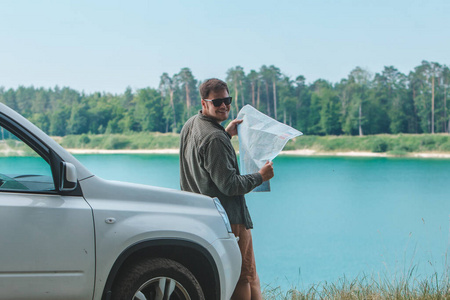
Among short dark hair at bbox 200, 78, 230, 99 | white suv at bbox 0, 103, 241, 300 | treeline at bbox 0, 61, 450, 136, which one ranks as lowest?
white suv at bbox 0, 103, 241, 300

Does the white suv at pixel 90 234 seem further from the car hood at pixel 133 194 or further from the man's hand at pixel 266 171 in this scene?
the man's hand at pixel 266 171

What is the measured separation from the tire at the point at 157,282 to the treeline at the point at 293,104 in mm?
69852

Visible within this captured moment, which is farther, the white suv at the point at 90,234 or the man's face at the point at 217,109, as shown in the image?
the man's face at the point at 217,109

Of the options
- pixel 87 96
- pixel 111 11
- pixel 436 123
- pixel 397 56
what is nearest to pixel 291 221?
pixel 436 123

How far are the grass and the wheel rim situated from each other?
167 centimetres

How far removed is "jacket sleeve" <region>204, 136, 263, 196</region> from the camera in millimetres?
2562

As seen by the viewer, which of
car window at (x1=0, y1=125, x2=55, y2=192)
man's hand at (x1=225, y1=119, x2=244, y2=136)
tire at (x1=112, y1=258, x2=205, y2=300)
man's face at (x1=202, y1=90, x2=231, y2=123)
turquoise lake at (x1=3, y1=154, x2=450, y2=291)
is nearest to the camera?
car window at (x1=0, y1=125, x2=55, y2=192)

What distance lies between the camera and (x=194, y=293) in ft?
7.70

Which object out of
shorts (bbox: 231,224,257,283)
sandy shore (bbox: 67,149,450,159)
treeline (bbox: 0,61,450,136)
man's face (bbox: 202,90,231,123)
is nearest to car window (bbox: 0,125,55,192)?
man's face (bbox: 202,90,231,123)

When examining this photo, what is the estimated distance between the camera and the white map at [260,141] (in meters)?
2.84

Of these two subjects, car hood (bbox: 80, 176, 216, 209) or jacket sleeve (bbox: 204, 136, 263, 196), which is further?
jacket sleeve (bbox: 204, 136, 263, 196)

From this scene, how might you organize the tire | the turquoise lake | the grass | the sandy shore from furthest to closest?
the sandy shore < the turquoise lake < the grass < the tire

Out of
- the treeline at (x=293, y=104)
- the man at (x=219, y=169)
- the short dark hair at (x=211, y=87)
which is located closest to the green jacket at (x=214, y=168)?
the man at (x=219, y=169)

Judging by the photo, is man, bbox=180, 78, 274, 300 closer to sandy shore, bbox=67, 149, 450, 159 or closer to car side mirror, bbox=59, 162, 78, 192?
car side mirror, bbox=59, 162, 78, 192
